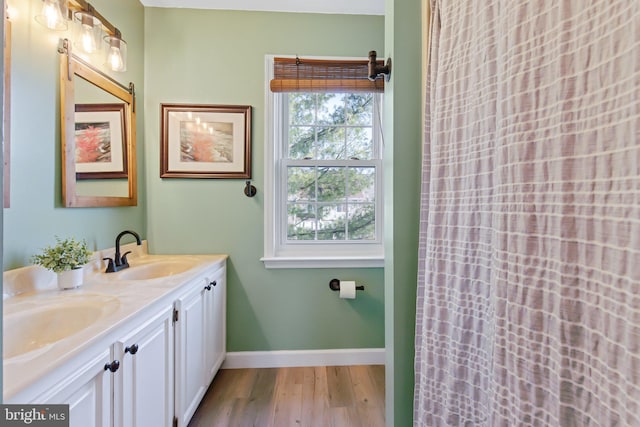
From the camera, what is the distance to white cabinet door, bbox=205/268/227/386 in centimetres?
160

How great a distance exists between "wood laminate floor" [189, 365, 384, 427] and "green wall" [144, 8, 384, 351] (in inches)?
6.8

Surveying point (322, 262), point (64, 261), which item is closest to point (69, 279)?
point (64, 261)

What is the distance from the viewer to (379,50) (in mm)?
1988

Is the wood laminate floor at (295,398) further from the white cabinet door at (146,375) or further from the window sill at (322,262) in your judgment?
the window sill at (322,262)

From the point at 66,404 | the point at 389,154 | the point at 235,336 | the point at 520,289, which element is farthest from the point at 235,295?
the point at 520,289

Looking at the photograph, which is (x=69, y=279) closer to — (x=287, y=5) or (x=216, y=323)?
(x=216, y=323)

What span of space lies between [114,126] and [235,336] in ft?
5.25

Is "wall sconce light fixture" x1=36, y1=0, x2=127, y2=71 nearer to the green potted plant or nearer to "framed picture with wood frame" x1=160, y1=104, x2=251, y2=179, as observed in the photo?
"framed picture with wood frame" x1=160, y1=104, x2=251, y2=179

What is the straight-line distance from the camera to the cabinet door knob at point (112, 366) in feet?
2.60

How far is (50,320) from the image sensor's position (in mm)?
936

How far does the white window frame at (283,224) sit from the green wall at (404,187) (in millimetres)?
959

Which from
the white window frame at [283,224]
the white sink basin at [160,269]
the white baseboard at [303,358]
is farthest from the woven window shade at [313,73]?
the white baseboard at [303,358]

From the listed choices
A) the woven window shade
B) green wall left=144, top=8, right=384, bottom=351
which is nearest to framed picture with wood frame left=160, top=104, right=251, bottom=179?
green wall left=144, top=8, right=384, bottom=351

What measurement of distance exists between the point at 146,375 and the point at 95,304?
325 mm
